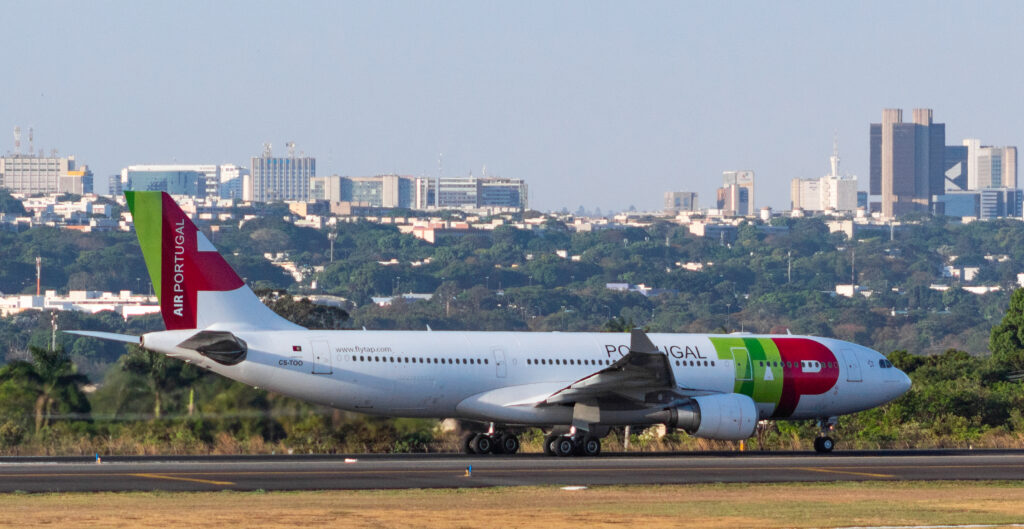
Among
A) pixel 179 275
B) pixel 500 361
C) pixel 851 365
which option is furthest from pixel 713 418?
pixel 179 275

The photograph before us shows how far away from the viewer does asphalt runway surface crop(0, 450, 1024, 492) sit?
30.3 metres

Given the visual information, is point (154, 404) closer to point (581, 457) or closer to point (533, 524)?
point (581, 457)

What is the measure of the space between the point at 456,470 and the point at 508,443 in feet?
24.0

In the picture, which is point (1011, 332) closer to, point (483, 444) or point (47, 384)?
point (483, 444)

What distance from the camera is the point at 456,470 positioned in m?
Result: 33.8

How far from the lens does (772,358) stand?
43.1m

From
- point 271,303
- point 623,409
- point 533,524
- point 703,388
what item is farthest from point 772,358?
point 271,303

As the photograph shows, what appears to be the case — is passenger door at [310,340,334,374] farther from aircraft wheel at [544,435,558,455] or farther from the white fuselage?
aircraft wheel at [544,435,558,455]

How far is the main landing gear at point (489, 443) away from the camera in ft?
134

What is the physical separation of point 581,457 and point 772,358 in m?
6.49

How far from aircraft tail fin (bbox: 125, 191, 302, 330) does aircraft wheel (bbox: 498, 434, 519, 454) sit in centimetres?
704

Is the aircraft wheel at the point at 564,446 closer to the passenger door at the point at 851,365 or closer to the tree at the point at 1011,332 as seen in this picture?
the passenger door at the point at 851,365

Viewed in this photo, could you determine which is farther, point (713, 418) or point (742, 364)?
point (742, 364)

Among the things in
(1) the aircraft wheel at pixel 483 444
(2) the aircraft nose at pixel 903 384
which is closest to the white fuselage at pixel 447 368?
(1) the aircraft wheel at pixel 483 444
